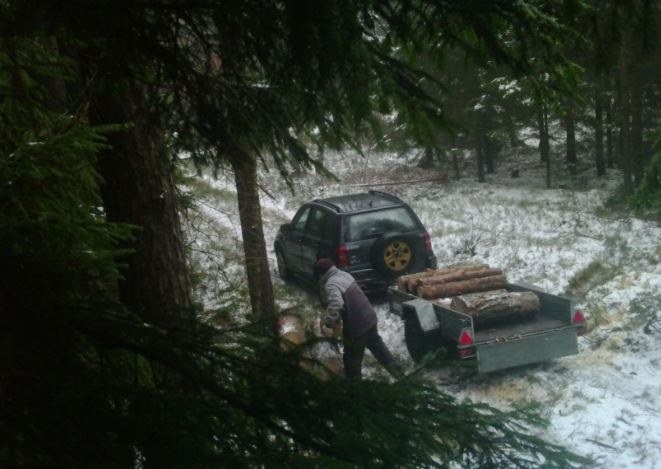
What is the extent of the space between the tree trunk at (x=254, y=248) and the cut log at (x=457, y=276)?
2173mm

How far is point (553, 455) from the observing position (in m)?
2.67

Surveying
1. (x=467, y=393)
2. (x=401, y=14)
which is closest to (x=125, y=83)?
(x=401, y=14)

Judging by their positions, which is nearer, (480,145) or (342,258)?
(342,258)

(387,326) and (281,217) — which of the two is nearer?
(387,326)

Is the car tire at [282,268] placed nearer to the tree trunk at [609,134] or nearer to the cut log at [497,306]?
the cut log at [497,306]

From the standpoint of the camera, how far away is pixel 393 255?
1165cm

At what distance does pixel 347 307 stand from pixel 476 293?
75.7 inches

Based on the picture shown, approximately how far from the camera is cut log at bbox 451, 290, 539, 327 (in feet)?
28.6

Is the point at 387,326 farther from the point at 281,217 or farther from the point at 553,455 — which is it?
the point at 281,217

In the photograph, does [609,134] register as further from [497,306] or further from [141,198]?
[141,198]

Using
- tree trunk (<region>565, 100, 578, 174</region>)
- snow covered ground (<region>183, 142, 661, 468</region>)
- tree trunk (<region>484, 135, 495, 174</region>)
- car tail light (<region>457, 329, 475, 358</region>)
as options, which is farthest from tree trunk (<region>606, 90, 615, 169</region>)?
car tail light (<region>457, 329, 475, 358</region>)

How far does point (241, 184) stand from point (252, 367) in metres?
7.58

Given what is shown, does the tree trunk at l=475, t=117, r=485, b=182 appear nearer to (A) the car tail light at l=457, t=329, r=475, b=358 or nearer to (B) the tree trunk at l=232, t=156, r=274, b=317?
(B) the tree trunk at l=232, t=156, r=274, b=317

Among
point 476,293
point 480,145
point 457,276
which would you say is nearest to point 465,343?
point 476,293
